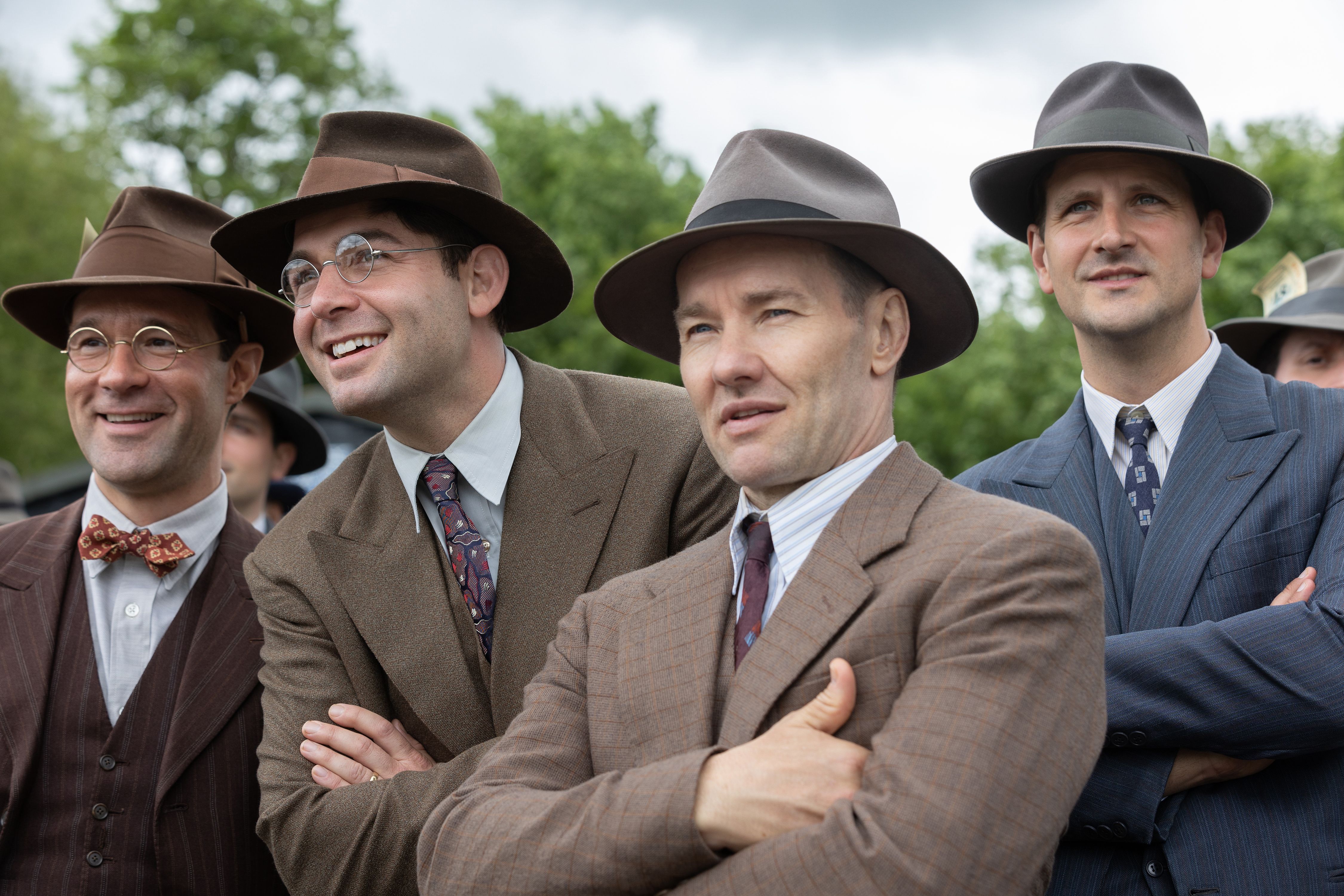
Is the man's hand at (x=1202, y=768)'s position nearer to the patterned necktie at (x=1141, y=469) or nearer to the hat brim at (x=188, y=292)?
the patterned necktie at (x=1141, y=469)

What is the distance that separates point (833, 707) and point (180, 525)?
2.86 m

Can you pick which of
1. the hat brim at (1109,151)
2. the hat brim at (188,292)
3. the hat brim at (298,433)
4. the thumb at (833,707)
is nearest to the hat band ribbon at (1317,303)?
the hat brim at (1109,151)

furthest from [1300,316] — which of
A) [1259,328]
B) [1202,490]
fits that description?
[1202,490]

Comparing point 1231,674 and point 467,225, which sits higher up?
point 467,225

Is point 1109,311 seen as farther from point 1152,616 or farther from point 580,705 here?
point 580,705

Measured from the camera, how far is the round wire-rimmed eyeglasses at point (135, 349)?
423cm

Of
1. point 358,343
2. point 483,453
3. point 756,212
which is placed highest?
point 358,343

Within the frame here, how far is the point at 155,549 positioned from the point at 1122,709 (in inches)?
121

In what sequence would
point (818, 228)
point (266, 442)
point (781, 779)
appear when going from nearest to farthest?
point (781, 779)
point (818, 228)
point (266, 442)

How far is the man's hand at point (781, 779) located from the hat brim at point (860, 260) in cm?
95

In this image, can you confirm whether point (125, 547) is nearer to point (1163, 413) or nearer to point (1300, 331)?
point (1163, 413)

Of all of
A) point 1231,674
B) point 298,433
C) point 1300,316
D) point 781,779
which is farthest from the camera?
point 298,433

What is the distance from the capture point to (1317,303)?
Answer: 5.39 meters

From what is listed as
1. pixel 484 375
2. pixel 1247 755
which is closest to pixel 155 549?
pixel 484 375
